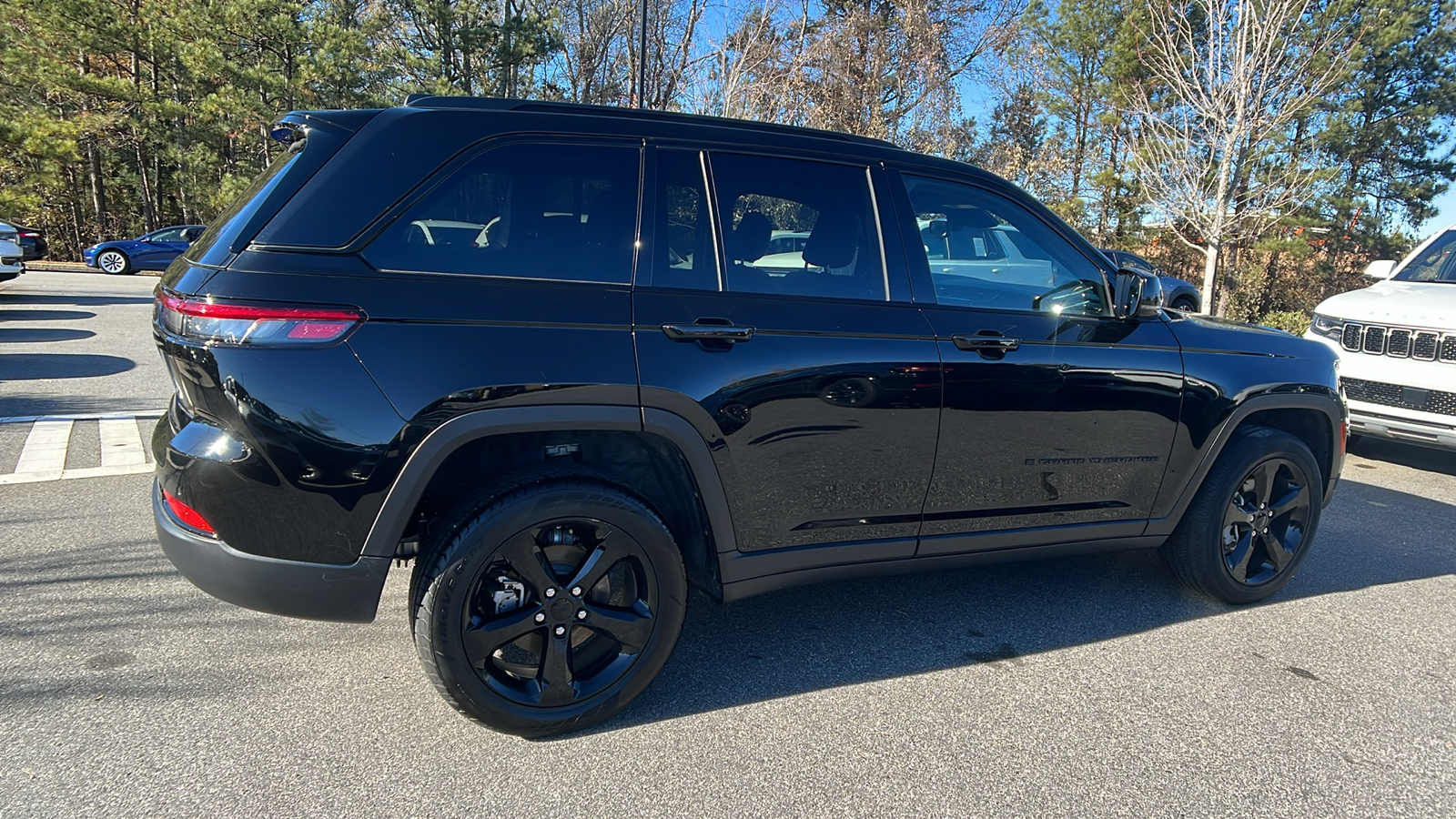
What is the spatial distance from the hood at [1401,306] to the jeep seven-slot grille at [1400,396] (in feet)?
1.49

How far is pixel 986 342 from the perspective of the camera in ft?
9.94

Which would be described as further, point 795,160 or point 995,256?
point 995,256

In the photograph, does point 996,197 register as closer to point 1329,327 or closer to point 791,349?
point 791,349

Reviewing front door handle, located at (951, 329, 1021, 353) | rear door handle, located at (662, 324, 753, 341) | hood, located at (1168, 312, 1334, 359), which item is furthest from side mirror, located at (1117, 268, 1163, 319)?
rear door handle, located at (662, 324, 753, 341)

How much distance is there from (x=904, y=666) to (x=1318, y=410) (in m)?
2.34

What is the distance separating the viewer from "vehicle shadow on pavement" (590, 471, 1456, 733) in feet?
9.86

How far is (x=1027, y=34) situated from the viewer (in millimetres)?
23234

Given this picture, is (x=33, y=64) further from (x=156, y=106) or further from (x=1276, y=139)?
(x=1276, y=139)

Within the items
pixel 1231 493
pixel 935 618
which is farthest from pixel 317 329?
pixel 1231 493

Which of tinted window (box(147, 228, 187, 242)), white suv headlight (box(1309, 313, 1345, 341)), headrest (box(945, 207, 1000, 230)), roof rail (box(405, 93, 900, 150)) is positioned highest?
tinted window (box(147, 228, 187, 242))

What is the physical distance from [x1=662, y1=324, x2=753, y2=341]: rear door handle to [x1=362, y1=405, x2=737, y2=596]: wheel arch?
252mm

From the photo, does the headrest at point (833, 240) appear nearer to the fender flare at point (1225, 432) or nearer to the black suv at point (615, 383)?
the black suv at point (615, 383)

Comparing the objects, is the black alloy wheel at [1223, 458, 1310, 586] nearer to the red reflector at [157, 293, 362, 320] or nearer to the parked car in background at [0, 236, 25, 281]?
the red reflector at [157, 293, 362, 320]

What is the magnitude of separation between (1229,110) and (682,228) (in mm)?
14012
